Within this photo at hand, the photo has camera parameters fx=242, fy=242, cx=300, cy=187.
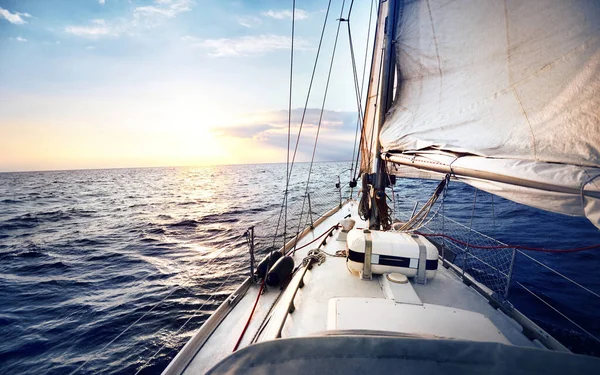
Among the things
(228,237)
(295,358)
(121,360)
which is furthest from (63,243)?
(295,358)

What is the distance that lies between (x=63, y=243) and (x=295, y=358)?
54.4ft

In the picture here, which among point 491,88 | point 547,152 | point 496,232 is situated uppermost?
point 491,88

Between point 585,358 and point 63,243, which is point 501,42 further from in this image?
point 63,243

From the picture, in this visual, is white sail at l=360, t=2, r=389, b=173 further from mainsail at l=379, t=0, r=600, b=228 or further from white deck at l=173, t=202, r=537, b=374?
white deck at l=173, t=202, r=537, b=374

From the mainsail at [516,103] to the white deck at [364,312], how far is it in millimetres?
1247

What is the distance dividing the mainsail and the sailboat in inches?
0.4

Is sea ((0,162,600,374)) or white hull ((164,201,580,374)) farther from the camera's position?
sea ((0,162,600,374))

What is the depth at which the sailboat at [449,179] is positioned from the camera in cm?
115

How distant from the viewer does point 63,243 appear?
12352mm

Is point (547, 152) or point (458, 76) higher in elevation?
point (458, 76)

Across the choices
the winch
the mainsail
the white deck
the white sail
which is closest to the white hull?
the white deck

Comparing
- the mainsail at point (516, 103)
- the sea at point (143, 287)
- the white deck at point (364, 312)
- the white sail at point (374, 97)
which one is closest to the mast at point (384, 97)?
the white sail at point (374, 97)

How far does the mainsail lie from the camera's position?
1598mm

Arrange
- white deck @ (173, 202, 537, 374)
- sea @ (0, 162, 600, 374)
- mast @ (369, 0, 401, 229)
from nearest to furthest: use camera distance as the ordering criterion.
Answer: white deck @ (173, 202, 537, 374) < mast @ (369, 0, 401, 229) < sea @ (0, 162, 600, 374)
